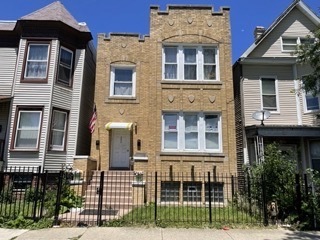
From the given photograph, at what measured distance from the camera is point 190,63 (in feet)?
46.3

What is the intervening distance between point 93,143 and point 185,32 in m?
7.31

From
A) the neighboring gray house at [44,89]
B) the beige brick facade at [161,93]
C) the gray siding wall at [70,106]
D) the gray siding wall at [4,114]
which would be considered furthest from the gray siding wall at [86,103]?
the gray siding wall at [4,114]

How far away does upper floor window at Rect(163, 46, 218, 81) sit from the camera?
550 inches

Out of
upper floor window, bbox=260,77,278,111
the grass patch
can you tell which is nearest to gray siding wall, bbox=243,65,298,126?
upper floor window, bbox=260,77,278,111

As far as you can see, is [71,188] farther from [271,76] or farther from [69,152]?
[271,76]

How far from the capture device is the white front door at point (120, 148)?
14680 mm

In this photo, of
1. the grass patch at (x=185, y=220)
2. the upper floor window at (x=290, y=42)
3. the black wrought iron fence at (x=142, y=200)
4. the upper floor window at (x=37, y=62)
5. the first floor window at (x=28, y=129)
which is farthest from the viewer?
the upper floor window at (x=290, y=42)

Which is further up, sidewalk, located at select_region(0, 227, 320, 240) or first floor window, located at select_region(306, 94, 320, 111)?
first floor window, located at select_region(306, 94, 320, 111)

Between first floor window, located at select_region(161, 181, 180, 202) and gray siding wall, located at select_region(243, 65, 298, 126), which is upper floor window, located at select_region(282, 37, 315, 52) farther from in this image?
first floor window, located at select_region(161, 181, 180, 202)

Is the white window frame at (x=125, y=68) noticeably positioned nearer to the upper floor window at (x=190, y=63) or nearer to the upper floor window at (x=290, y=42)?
the upper floor window at (x=190, y=63)

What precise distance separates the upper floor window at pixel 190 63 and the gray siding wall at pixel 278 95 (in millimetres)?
1921

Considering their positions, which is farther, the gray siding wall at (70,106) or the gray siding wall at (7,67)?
the gray siding wall at (7,67)

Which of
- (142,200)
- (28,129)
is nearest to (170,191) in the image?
(142,200)

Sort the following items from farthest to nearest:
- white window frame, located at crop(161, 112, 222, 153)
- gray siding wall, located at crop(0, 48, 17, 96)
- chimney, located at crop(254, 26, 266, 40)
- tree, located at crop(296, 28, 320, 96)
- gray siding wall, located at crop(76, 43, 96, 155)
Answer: chimney, located at crop(254, 26, 266, 40) → gray siding wall, located at crop(76, 43, 96, 155) → gray siding wall, located at crop(0, 48, 17, 96) → white window frame, located at crop(161, 112, 222, 153) → tree, located at crop(296, 28, 320, 96)
